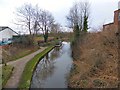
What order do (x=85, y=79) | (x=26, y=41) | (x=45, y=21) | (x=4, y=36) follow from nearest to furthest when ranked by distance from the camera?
(x=85, y=79)
(x=26, y=41)
(x=4, y=36)
(x=45, y=21)

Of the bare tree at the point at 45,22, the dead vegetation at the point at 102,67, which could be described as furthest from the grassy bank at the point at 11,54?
the bare tree at the point at 45,22

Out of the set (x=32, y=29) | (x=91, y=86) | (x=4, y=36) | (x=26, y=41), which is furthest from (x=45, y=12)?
(x=91, y=86)

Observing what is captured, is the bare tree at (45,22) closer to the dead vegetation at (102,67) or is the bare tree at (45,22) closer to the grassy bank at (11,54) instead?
the grassy bank at (11,54)

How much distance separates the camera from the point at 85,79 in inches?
555

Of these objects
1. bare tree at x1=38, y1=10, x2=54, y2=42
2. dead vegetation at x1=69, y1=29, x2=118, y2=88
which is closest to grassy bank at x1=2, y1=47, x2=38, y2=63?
dead vegetation at x1=69, y1=29, x2=118, y2=88

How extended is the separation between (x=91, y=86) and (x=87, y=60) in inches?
157

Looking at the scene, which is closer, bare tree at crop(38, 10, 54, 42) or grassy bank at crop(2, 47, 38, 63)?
grassy bank at crop(2, 47, 38, 63)

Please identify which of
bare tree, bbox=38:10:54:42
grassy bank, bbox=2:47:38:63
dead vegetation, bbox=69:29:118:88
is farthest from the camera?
bare tree, bbox=38:10:54:42

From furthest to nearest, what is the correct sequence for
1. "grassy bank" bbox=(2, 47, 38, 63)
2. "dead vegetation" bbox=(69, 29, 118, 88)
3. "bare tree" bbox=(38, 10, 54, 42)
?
"bare tree" bbox=(38, 10, 54, 42) < "grassy bank" bbox=(2, 47, 38, 63) < "dead vegetation" bbox=(69, 29, 118, 88)

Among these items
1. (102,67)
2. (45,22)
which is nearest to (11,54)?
(102,67)

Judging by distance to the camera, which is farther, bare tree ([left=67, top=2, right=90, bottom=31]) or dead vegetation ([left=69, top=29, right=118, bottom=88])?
bare tree ([left=67, top=2, right=90, bottom=31])

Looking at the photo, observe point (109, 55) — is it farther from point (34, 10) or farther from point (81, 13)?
point (34, 10)

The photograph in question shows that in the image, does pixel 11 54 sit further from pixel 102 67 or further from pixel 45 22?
pixel 45 22

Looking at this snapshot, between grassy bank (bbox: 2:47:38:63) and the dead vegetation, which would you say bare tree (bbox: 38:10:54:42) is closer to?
grassy bank (bbox: 2:47:38:63)
